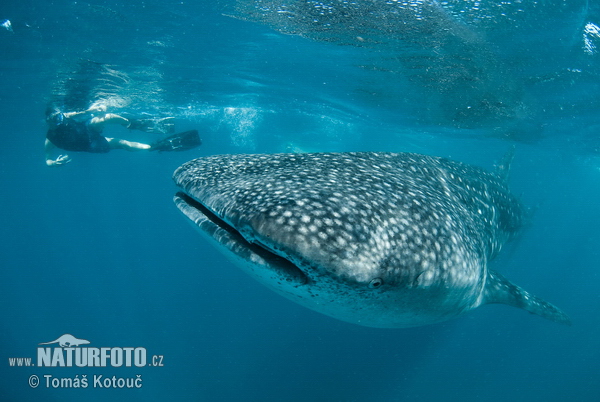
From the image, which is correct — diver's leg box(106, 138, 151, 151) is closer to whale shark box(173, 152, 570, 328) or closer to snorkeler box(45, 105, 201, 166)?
snorkeler box(45, 105, 201, 166)

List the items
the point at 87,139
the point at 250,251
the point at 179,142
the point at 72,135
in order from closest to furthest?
the point at 250,251 → the point at 179,142 → the point at 72,135 → the point at 87,139

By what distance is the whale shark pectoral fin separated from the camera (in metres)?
5.02

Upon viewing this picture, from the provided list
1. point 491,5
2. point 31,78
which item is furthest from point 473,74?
point 31,78

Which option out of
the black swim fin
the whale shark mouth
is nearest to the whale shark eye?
the whale shark mouth

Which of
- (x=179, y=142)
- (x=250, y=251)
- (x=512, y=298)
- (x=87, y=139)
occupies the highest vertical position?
(x=250, y=251)

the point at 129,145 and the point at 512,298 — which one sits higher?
the point at 512,298

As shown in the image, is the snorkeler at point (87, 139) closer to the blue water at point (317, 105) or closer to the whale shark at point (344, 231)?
the blue water at point (317, 105)

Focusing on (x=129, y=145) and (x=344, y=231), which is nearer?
(x=344, y=231)

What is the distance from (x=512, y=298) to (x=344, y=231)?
14.5 feet

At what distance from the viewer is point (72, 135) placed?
49.2 ft

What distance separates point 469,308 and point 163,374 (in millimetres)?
16912

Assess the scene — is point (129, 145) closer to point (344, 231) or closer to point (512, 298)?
point (512, 298)

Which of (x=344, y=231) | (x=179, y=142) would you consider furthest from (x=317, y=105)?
(x=344, y=231)

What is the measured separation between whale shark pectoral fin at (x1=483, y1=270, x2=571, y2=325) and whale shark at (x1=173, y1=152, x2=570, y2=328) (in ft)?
2.42
